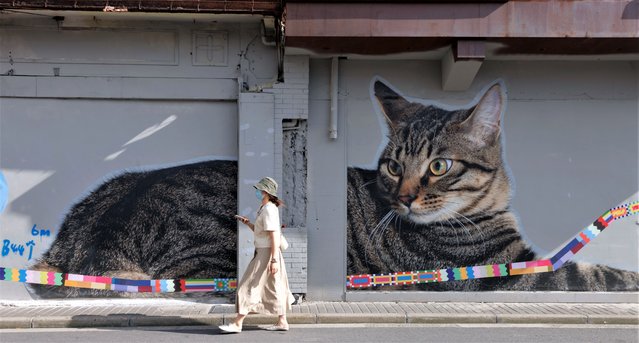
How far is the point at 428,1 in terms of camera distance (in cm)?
Answer: 914

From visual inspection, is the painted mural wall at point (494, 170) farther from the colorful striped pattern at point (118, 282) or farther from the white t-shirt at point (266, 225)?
the white t-shirt at point (266, 225)

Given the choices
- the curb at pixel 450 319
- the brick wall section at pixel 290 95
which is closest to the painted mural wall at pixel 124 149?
the brick wall section at pixel 290 95

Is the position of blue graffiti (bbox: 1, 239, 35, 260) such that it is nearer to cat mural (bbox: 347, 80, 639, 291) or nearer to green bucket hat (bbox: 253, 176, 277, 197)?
green bucket hat (bbox: 253, 176, 277, 197)

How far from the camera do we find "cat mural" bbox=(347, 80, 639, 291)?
32.9ft

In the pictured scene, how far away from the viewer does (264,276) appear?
7.91 meters

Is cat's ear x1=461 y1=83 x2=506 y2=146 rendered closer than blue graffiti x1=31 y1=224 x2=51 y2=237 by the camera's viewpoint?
No

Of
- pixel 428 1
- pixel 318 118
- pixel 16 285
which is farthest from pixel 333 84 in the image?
pixel 16 285

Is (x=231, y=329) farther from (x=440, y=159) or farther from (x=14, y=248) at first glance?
(x=440, y=159)

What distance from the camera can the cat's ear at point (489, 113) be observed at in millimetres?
10039

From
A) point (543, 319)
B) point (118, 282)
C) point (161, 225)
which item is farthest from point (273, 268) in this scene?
point (543, 319)

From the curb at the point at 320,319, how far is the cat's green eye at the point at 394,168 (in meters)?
2.13

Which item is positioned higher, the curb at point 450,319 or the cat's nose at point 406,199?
the cat's nose at point 406,199

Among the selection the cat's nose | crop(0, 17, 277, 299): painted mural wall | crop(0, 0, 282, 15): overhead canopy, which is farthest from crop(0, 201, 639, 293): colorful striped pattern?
crop(0, 0, 282, 15): overhead canopy

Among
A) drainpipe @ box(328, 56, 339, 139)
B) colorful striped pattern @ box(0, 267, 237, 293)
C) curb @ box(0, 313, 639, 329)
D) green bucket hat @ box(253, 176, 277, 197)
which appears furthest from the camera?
drainpipe @ box(328, 56, 339, 139)
